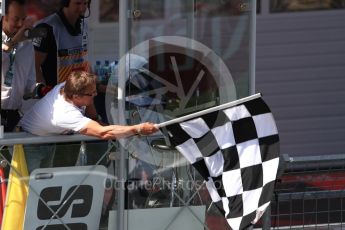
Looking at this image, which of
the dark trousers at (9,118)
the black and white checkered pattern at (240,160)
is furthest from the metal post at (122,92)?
the dark trousers at (9,118)

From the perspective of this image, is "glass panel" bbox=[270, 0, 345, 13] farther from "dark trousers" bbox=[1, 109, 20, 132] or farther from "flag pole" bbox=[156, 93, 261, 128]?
"dark trousers" bbox=[1, 109, 20, 132]

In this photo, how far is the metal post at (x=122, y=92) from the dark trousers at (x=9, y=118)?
0.72 meters

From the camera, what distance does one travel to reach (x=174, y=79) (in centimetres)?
721

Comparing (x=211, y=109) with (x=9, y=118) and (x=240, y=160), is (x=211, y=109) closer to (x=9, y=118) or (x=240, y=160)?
(x=240, y=160)

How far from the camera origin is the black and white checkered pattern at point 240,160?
712 centimetres

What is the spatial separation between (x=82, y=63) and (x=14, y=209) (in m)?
1.31

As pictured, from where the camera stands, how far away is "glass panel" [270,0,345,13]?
12.0 meters

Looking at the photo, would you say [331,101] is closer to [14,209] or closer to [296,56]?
[296,56]

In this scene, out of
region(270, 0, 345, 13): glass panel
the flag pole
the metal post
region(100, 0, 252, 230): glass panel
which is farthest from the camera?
region(270, 0, 345, 13): glass panel

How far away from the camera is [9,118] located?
7.24 meters

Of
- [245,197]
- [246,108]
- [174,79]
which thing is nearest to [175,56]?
[174,79]

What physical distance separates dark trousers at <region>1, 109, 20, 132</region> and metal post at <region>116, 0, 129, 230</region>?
0.72 m

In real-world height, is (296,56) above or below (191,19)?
below

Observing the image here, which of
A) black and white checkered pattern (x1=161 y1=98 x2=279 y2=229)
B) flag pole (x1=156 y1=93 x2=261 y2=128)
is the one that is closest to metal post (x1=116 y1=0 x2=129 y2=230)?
flag pole (x1=156 y1=93 x2=261 y2=128)
